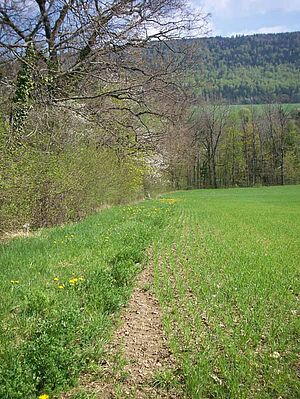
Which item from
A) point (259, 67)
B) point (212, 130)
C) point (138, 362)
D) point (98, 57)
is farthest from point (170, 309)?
point (259, 67)

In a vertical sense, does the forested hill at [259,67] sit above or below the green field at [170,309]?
above

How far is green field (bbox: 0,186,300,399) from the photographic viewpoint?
343cm

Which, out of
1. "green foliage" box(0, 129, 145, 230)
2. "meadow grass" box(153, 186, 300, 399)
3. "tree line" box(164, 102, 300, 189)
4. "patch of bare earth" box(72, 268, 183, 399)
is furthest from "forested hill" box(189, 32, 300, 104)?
"patch of bare earth" box(72, 268, 183, 399)

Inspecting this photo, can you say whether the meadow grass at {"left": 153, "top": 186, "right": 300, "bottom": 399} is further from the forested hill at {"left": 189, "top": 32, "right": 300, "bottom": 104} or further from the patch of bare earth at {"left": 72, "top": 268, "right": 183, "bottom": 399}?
the forested hill at {"left": 189, "top": 32, "right": 300, "bottom": 104}

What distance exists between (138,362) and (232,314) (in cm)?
172

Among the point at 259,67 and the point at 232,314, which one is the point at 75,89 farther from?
the point at 259,67

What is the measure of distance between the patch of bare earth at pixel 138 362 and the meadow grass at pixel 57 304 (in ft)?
0.63

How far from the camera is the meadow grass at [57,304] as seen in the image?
3385 mm

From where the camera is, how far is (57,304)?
4.94m

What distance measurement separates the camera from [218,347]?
4133 mm

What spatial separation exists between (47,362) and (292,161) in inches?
2273

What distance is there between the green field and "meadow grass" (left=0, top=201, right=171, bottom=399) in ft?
0.04

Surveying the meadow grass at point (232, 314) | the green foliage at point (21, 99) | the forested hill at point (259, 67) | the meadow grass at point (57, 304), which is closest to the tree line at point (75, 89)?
the green foliage at point (21, 99)

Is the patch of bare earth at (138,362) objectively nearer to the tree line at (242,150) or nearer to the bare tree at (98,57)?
the bare tree at (98,57)
